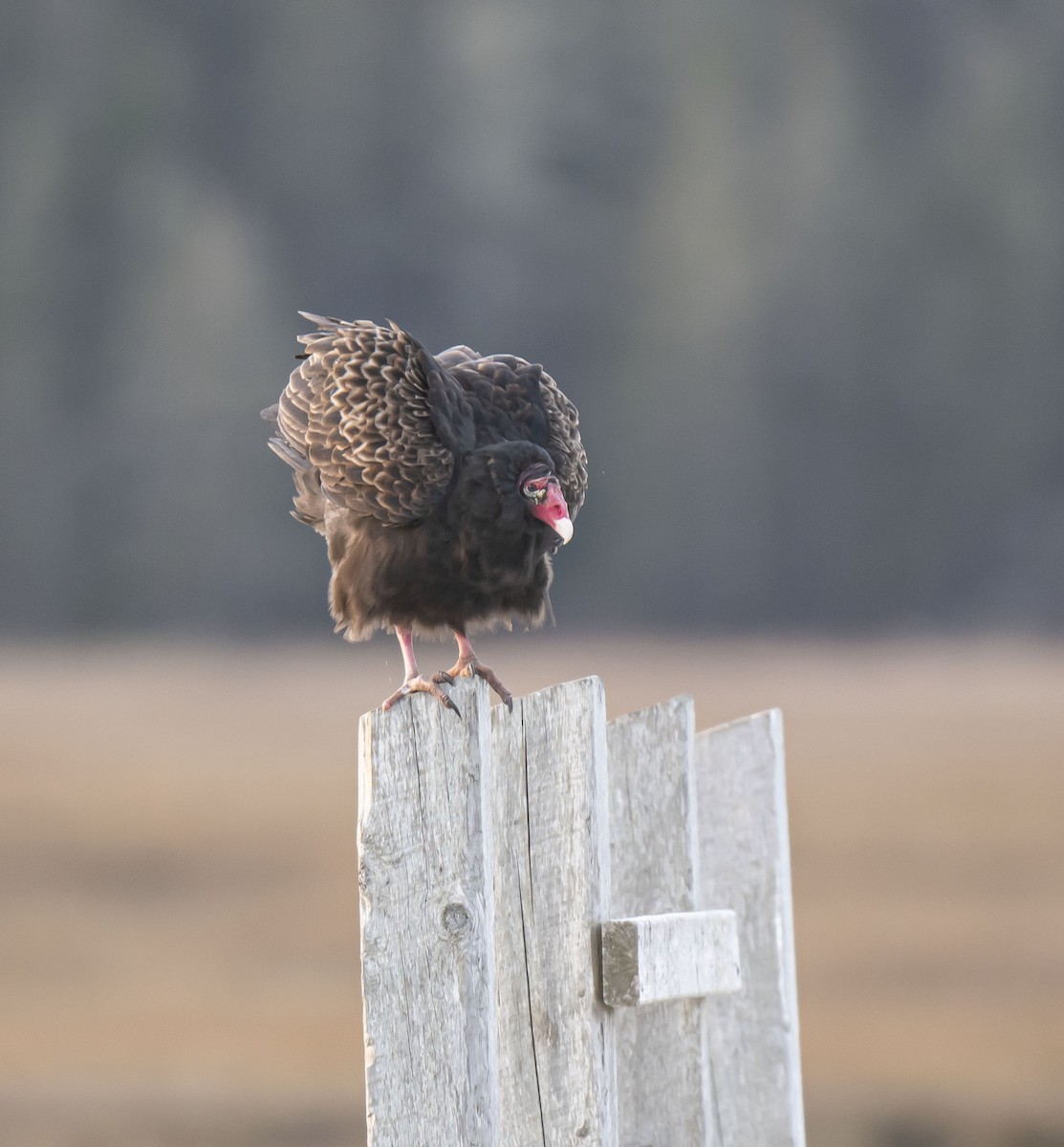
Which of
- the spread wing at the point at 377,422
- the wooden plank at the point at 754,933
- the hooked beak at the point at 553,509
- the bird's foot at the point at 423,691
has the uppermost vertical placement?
the spread wing at the point at 377,422

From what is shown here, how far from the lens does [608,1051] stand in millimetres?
2188

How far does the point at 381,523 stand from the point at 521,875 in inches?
34.5

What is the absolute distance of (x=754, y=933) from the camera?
2.93 m

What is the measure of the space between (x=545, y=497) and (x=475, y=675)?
13.5 inches

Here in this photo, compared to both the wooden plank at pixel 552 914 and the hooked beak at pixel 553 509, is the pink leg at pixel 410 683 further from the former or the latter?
the hooked beak at pixel 553 509

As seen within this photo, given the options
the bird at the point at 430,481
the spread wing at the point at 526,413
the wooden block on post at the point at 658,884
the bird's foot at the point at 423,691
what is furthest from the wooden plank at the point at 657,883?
the spread wing at the point at 526,413

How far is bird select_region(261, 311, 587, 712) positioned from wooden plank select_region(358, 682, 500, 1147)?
1.78 ft

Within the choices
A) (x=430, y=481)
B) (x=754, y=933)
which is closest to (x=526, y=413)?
(x=430, y=481)

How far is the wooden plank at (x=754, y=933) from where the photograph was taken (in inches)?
113

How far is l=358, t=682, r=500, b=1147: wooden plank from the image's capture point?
6.70 feet

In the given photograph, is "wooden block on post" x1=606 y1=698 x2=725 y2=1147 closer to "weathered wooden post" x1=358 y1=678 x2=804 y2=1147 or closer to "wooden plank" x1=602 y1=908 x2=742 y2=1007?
"weathered wooden post" x1=358 y1=678 x2=804 y2=1147

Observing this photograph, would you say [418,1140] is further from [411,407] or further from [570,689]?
[411,407]

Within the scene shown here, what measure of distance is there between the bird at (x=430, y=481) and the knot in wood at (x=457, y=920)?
2.03 ft

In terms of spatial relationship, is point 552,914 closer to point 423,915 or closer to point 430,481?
point 423,915
